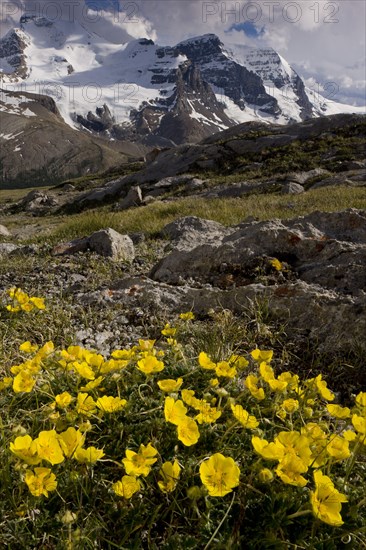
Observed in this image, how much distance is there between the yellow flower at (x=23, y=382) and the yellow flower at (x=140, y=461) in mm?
776

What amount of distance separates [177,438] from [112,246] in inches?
234

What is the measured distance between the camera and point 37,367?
2494 mm

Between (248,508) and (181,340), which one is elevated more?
(248,508)

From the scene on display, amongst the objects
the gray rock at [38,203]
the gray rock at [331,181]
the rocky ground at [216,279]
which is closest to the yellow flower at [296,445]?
the rocky ground at [216,279]

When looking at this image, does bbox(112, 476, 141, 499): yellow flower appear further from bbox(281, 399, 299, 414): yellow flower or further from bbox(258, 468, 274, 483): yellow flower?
bbox(281, 399, 299, 414): yellow flower

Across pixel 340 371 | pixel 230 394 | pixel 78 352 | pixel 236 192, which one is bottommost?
pixel 236 192

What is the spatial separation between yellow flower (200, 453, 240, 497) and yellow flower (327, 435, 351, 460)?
46 cm

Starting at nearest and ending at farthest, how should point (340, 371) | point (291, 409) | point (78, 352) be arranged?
point (291, 409)
point (78, 352)
point (340, 371)

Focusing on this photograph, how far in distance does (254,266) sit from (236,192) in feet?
56.7

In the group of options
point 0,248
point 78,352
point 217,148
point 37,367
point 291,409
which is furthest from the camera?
point 217,148

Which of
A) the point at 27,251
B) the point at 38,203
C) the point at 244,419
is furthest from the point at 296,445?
the point at 38,203

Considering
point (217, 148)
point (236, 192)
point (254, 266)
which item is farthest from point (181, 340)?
point (217, 148)

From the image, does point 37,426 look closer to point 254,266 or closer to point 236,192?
point 254,266

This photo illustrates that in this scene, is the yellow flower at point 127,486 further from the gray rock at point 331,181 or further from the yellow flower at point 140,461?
the gray rock at point 331,181
